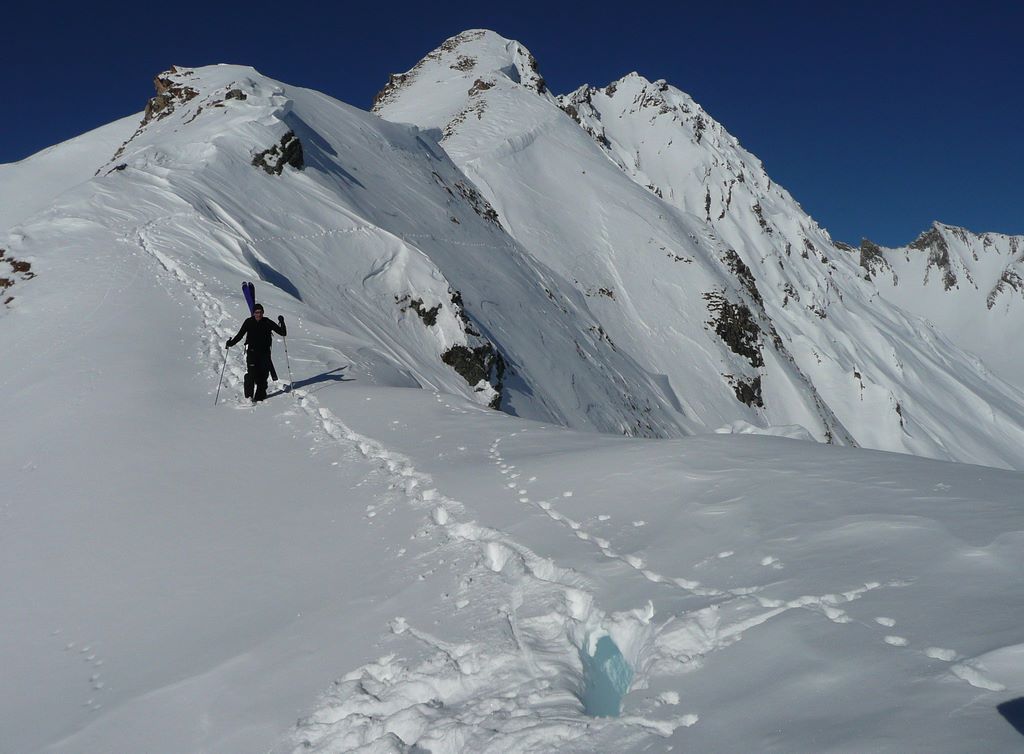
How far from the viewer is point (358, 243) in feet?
84.9

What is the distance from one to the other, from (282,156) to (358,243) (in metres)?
6.31

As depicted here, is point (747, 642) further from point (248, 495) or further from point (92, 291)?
point (92, 291)

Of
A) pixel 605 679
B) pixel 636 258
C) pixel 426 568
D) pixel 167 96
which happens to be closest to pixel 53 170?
pixel 167 96

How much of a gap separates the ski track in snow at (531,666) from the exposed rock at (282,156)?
86.3ft

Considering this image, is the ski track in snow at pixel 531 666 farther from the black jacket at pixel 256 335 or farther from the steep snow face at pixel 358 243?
the steep snow face at pixel 358 243

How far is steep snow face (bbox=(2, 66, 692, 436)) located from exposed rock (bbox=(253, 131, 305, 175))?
0.06 m

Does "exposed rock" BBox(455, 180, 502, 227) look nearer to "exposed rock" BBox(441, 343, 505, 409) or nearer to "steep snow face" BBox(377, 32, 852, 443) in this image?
"steep snow face" BBox(377, 32, 852, 443)

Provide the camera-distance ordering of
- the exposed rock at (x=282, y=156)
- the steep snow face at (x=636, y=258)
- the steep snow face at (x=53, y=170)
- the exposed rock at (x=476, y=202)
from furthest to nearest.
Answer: the steep snow face at (x=636, y=258) → the exposed rock at (x=476, y=202) → the steep snow face at (x=53, y=170) → the exposed rock at (x=282, y=156)

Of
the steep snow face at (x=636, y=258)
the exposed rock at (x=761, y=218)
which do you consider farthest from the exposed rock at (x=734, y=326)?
the exposed rock at (x=761, y=218)

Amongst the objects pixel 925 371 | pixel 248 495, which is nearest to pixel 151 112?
pixel 248 495

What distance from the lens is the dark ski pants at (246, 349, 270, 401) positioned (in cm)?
1180

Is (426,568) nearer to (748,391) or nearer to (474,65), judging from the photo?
(748,391)

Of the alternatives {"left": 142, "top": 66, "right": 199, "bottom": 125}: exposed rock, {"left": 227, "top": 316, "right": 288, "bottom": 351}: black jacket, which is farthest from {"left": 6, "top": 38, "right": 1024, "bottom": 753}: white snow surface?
{"left": 142, "top": 66, "right": 199, "bottom": 125}: exposed rock

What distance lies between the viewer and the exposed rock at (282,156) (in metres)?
28.3
